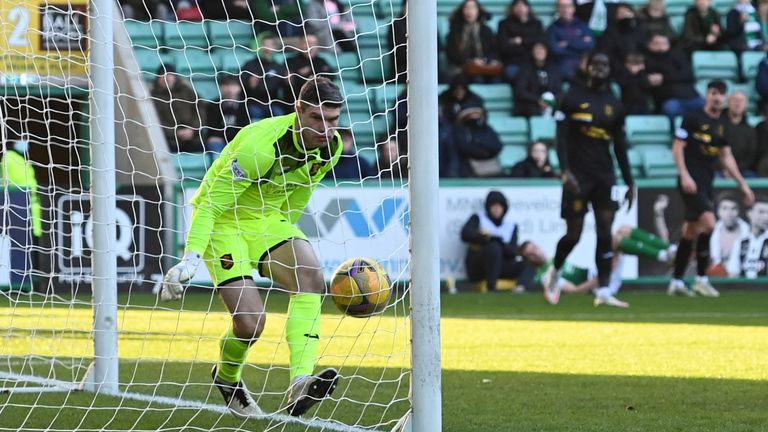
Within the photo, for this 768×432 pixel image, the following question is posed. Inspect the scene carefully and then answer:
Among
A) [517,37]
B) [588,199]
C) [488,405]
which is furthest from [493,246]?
[488,405]

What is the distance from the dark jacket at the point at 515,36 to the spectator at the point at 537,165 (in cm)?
167

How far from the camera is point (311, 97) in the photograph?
18.2ft

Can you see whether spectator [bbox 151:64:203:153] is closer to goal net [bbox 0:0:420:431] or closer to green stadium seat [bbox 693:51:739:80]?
goal net [bbox 0:0:420:431]

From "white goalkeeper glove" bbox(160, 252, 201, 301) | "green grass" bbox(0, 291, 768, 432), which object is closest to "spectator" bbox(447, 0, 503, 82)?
"green grass" bbox(0, 291, 768, 432)

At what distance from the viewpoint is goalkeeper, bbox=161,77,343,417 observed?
18.3 feet

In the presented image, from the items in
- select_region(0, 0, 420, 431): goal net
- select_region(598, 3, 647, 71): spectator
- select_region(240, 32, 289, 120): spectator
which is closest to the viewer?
select_region(0, 0, 420, 431): goal net

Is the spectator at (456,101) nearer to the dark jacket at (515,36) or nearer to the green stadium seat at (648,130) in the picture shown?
Result: the dark jacket at (515,36)

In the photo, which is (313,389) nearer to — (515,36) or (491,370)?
(491,370)

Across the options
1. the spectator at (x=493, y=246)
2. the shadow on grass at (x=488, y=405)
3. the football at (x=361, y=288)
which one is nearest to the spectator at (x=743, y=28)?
the spectator at (x=493, y=246)

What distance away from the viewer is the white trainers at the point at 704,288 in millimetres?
14562

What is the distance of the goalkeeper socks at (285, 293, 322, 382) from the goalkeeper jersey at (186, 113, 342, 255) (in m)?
0.46

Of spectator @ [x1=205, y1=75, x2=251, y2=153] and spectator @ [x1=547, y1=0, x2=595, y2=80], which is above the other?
spectator @ [x1=547, y1=0, x2=595, y2=80]

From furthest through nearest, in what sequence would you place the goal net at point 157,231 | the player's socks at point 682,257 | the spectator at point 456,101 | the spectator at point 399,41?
the spectator at point 456,101
the player's socks at point 682,257
the goal net at point 157,231
the spectator at point 399,41

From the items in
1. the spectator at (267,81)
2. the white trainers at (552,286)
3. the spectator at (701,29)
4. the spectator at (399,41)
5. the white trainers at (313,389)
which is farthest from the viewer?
the spectator at (701,29)
